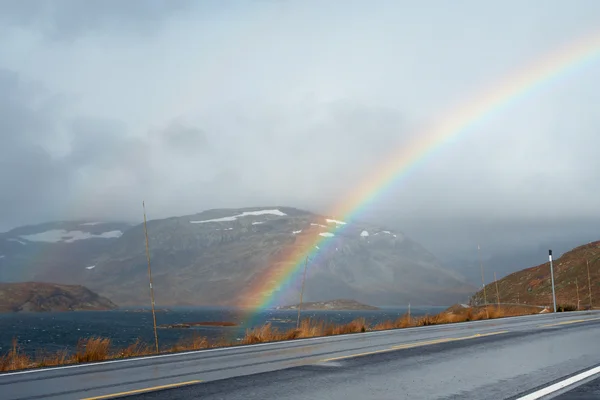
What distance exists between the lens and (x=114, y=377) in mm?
11555

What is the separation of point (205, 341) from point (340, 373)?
1087cm

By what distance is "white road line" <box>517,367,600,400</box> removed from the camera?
28.8ft

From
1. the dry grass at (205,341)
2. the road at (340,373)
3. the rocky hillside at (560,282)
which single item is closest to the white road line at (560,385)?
the road at (340,373)

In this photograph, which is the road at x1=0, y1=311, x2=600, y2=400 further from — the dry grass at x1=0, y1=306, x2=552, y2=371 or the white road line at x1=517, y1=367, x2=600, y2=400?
the dry grass at x1=0, y1=306, x2=552, y2=371

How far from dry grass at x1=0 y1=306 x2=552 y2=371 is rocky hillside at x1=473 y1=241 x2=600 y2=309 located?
2001 inches

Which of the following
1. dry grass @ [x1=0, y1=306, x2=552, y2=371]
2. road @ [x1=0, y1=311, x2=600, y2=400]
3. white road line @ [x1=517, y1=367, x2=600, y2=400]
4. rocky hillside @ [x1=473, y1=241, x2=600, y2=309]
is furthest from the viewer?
rocky hillside @ [x1=473, y1=241, x2=600, y2=309]

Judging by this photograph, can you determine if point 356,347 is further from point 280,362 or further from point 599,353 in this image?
point 599,353

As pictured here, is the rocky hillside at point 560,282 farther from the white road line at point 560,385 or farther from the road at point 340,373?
the white road line at point 560,385

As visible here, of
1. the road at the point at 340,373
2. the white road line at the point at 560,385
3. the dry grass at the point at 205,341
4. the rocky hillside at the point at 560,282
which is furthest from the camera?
the rocky hillside at the point at 560,282

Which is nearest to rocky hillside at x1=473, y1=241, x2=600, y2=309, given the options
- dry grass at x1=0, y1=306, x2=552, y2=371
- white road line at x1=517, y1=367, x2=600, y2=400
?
dry grass at x1=0, y1=306, x2=552, y2=371

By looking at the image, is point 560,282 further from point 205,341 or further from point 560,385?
point 560,385

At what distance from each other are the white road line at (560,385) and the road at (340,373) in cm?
4

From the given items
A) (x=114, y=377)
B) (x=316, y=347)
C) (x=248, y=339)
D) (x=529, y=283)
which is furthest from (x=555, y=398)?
(x=529, y=283)

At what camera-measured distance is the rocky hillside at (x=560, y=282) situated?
81.5m
